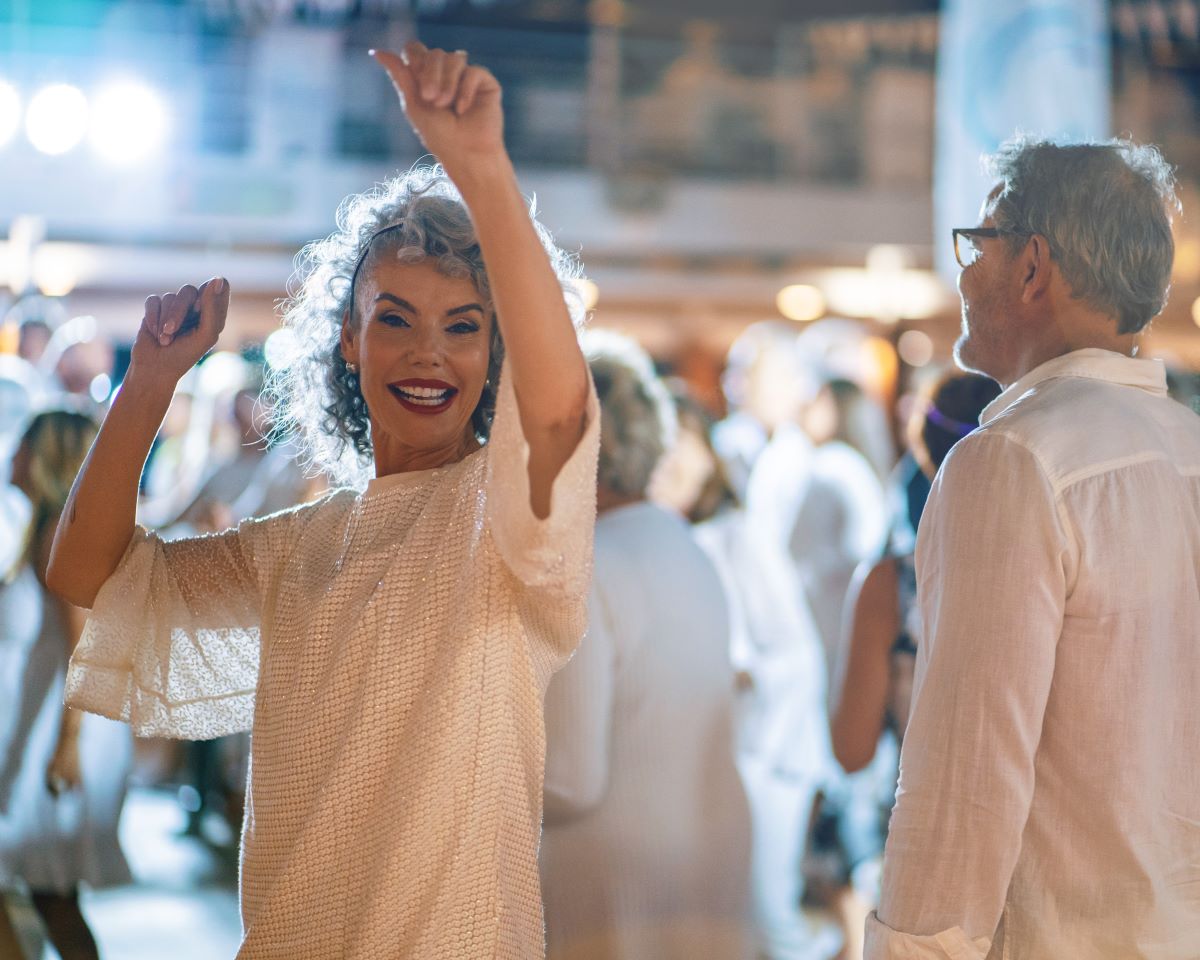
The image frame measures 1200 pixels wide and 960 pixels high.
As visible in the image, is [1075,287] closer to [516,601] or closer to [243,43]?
[516,601]

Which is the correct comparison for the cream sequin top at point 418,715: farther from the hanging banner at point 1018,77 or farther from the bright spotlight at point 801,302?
the bright spotlight at point 801,302

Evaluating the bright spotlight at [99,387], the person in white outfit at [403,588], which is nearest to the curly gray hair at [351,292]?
the person in white outfit at [403,588]

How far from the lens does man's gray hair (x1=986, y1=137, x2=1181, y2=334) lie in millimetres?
1692

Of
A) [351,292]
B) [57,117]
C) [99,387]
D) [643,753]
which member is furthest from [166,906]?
[57,117]

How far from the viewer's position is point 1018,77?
17.3 ft

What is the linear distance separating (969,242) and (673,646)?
3.26 feet

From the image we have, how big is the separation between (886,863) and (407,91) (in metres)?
0.98

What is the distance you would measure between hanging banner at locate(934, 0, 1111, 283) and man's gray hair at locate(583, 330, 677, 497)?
275 centimetres

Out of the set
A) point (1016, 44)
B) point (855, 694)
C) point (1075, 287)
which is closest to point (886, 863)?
point (1075, 287)

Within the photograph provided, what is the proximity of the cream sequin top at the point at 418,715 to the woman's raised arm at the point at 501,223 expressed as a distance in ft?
0.13

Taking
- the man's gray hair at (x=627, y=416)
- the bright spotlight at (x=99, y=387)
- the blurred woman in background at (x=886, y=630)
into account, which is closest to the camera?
the man's gray hair at (x=627, y=416)

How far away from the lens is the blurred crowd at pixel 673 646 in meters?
2.40

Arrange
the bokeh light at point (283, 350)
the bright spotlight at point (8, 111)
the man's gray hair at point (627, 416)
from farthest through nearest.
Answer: the bright spotlight at point (8, 111), the man's gray hair at point (627, 416), the bokeh light at point (283, 350)

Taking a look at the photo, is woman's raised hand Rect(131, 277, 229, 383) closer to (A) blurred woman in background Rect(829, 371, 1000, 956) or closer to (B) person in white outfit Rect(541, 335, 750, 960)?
(B) person in white outfit Rect(541, 335, 750, 960)
